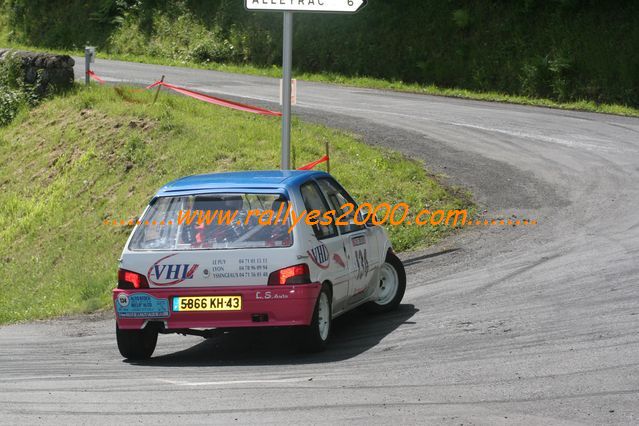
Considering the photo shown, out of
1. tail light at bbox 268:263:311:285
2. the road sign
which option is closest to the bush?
the road sign

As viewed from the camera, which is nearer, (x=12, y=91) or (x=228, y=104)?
(x=228, y=104)

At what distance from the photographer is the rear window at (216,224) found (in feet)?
32.7

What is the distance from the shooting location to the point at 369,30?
36.4m

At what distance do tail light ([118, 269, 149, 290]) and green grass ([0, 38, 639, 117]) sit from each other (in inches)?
735

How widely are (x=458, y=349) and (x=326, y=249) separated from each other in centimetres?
160

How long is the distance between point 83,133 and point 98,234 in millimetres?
4854

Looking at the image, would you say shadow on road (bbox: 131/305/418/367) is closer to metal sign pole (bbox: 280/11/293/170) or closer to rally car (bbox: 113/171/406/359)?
rally car (bbox: 113/171/406/359)

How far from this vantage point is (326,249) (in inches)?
409

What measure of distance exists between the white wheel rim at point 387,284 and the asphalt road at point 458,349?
0.21 meters

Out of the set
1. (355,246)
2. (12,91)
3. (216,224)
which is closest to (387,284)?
(355,246)

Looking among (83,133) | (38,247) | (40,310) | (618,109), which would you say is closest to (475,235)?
(40,310)

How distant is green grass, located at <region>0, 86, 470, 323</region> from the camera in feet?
57.1

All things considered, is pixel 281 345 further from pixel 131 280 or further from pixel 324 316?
pixel 131 280

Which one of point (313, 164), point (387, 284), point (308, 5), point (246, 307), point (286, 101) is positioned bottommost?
point (387, 284)
